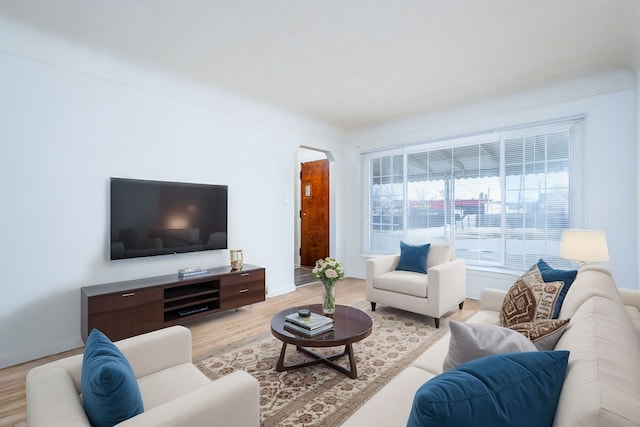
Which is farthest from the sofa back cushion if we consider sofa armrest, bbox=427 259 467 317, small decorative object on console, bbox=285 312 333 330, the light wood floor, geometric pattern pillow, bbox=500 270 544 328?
the light wood floor

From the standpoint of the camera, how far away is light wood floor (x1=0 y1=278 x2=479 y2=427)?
2.04 m

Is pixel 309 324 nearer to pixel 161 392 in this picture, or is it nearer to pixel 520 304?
pixel 161 392

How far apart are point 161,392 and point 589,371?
62.3 inches

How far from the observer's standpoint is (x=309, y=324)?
2223 millimetres

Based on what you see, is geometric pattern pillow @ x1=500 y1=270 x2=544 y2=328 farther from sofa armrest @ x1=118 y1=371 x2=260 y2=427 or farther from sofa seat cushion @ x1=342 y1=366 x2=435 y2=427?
sofa armrest @ x1=118 y1=371 x2=260 y2=427

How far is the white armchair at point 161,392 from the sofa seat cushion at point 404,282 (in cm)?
238

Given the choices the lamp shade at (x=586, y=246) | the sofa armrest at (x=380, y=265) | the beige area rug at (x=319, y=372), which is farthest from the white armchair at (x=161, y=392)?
the lamp shade at (x=586, y=246)

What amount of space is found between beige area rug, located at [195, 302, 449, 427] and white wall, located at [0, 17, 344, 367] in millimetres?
1399

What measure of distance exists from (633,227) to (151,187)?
16.1 ft

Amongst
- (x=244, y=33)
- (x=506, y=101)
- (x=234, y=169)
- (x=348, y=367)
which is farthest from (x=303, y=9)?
(x=506, y=101)

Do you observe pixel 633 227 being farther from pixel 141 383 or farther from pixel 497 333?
pixel 141 383

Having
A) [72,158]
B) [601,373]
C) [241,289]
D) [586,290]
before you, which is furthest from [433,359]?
[72,158]

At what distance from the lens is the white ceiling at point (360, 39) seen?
2299 millimetres

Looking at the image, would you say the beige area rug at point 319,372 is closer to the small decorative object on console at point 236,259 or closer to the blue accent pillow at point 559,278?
the small decorative object on console at point 236,259
